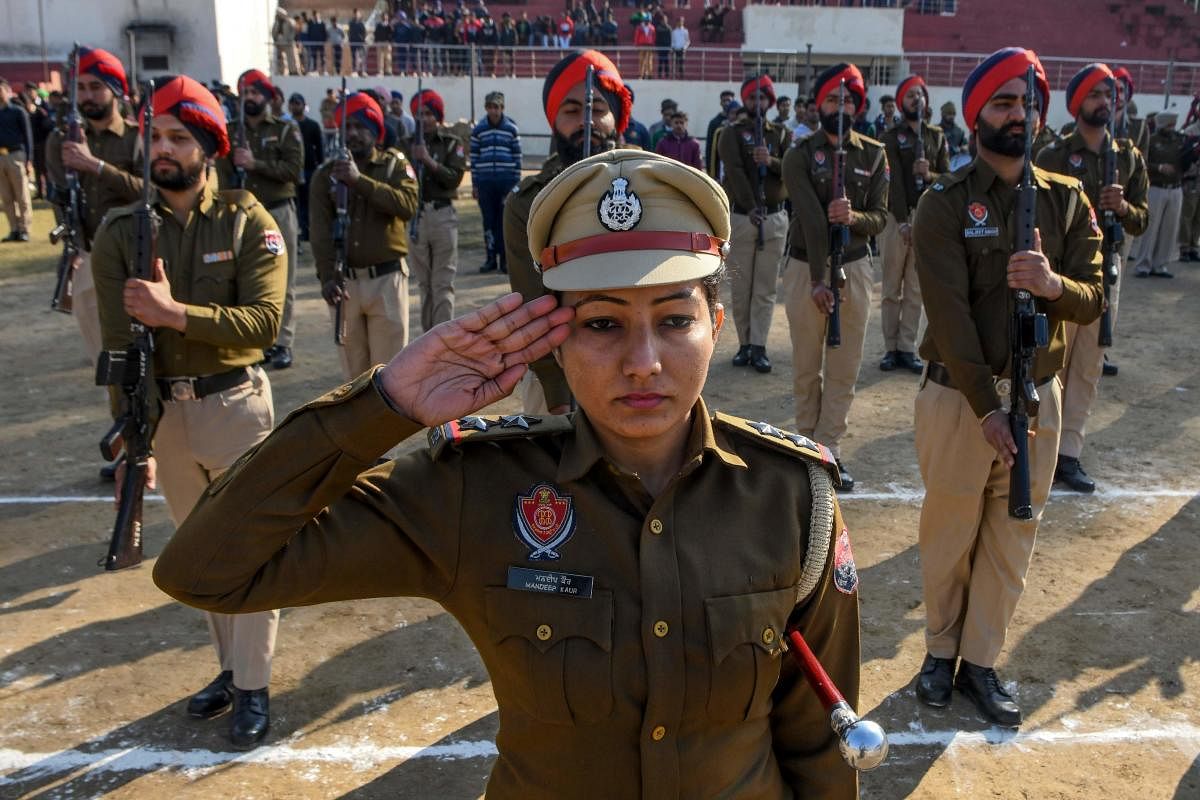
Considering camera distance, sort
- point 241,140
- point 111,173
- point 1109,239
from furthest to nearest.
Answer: point 241,140
point 1109,239
point 111,173

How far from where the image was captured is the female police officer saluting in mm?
1999

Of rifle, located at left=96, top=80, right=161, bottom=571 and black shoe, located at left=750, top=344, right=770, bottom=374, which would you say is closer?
rifle, located at left=96, top=80, right=161, bottom=571

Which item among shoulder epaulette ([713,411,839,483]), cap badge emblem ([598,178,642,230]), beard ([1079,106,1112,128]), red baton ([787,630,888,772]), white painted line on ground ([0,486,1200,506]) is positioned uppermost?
beard ([1079,106,1112,128])

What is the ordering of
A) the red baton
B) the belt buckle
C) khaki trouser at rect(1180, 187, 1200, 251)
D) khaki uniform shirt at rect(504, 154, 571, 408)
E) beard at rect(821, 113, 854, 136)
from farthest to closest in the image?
khaki trouser at rect(1180, 187, 1200, 251), beard at rect(821, 113, 854, 136), khaki uniform shirt at rect(504, 154, 571, 408), the belt buckle, the red baton

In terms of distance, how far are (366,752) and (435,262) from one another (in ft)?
22.2

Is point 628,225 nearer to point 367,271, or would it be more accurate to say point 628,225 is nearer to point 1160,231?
point 367,271

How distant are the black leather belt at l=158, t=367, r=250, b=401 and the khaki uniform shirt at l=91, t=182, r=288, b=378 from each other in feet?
0.09

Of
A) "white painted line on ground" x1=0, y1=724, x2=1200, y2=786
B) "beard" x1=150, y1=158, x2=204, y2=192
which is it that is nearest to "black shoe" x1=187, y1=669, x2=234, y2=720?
"white painted line on ground" x1=0, y1=724, x2=1200, y2=786

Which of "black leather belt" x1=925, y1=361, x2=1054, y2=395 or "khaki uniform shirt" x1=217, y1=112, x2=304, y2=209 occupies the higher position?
"khaki uniform shirt" x1=217, y1=112, x2=304, y2=209

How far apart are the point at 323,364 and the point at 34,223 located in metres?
11.3

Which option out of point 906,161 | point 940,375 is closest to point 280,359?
point 906,161

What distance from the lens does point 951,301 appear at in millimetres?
4500

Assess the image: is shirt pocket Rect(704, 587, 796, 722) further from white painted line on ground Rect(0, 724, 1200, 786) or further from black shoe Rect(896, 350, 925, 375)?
black shoe Rect(896, 350, 925, 375)

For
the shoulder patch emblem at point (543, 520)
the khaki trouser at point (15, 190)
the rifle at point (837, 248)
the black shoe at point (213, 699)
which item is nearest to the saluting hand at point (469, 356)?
the shoulder patch emblem at point (543, 520)
